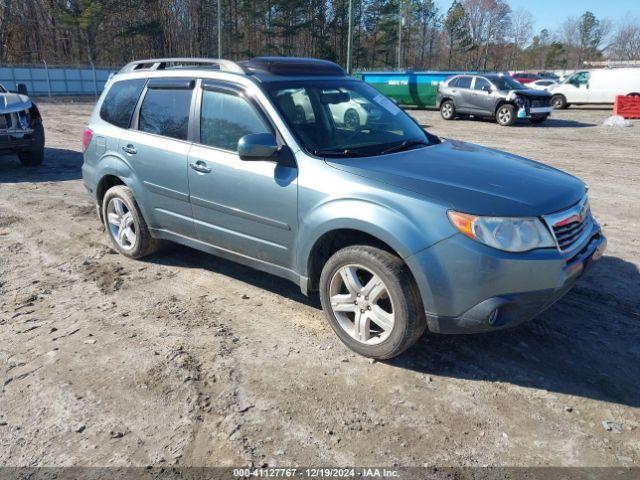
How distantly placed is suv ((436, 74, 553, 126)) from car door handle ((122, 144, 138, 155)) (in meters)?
16.7

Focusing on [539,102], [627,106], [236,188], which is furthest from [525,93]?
[236,188]

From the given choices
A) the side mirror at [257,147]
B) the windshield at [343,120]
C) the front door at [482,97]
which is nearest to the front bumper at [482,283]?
the windshield at [343,120]

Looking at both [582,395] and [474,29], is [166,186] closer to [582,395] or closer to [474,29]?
[582,395]

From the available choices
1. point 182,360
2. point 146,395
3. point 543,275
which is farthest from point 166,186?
point 543,275

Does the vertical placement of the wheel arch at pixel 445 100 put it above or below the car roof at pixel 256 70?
below

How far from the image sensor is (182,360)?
142 inches

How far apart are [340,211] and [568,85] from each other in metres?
25.8

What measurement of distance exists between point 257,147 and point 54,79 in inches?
1381

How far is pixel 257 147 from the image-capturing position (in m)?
3.68

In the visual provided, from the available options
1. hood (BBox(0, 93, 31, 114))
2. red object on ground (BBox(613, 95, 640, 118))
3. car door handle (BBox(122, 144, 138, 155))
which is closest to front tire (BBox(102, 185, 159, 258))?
car door handle (BBox(122, 144, 138, 155))

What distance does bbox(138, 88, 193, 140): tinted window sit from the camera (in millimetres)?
4598

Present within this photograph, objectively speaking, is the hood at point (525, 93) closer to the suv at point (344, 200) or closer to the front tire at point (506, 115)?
the front tire at point (506, 115)

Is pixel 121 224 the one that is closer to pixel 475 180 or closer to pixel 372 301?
pixel 372 301

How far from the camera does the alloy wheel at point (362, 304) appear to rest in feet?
11.3
